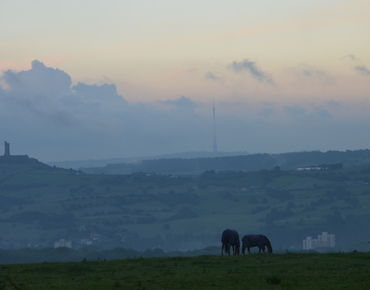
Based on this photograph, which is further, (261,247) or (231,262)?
(261,247)

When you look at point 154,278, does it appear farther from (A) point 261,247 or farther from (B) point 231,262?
(A) point 261,247

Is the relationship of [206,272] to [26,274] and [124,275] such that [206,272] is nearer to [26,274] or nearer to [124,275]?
[124,275]

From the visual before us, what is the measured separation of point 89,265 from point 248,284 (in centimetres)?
1438

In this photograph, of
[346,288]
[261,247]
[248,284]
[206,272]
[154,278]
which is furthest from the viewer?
[261,247]

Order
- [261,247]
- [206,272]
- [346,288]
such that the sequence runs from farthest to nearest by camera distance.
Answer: [261,247], [206,272], [346,288]

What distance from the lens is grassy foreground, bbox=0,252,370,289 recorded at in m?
24.7

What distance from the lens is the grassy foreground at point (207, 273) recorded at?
24.7 metres

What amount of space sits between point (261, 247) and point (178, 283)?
1984cm

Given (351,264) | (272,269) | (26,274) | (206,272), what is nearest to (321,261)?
(351,264)

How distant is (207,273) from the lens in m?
29.3

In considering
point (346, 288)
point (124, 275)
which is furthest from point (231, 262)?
point (346, 288)

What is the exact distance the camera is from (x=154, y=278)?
27703 mm

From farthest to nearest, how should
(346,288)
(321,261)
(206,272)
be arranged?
(321,261)
(206,272)
(346,288)

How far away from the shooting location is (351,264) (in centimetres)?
3102
